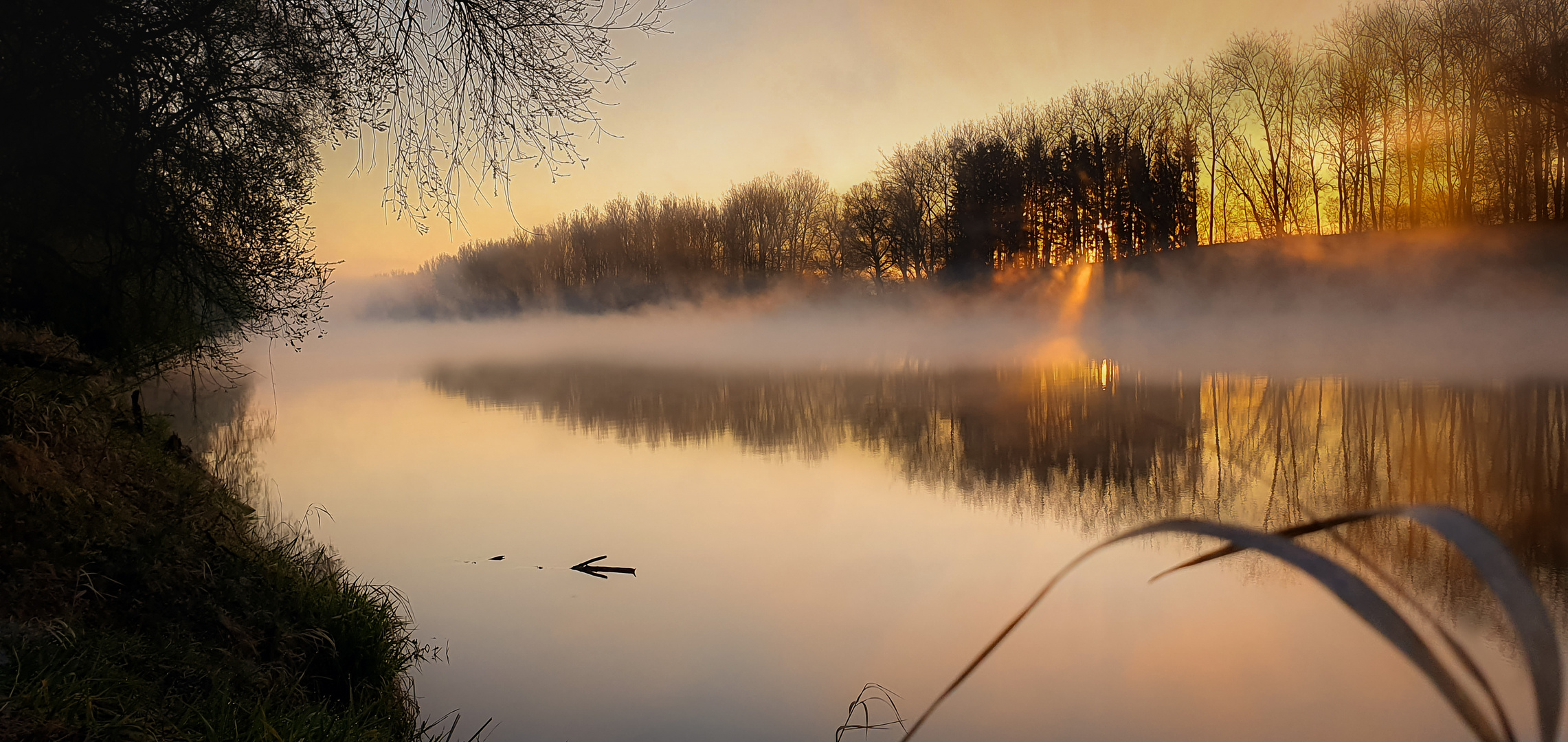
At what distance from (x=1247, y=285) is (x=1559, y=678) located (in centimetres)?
4711

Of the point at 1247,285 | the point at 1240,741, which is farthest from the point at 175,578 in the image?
the point at 1247,285

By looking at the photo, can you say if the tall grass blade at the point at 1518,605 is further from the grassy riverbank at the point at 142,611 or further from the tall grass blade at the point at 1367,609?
the grassy riverbank at the point at 142,611

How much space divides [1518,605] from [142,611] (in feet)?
19.0

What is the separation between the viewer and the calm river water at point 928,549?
666 centimetres

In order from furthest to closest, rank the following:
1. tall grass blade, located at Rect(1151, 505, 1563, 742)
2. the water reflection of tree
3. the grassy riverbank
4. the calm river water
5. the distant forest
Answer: the distant forest → the water reflection of tree → the calm river water → the grassy riverbank → tall grass blade, located at Rect(1151, 505, 1563, 742)

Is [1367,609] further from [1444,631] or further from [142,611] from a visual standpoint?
[142,611]

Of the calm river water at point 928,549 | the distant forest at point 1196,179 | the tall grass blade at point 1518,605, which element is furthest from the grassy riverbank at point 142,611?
the distant forest at point 1196,179

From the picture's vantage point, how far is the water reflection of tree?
38.5 feet

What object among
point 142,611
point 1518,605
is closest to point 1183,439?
point 142,611

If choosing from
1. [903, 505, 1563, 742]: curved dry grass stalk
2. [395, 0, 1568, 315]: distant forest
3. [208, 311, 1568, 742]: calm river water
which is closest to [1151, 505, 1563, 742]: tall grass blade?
[903, 505, 1563, 742]: curved dry grass stalk

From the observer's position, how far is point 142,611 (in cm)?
476

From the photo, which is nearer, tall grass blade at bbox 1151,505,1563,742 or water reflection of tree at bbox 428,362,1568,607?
tall grass blade at bbox 1151,505,1563,742

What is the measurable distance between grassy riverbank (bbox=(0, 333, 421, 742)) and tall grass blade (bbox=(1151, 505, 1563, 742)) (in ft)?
12.2

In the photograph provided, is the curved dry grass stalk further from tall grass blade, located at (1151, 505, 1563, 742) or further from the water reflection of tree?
the water reflection of tree
